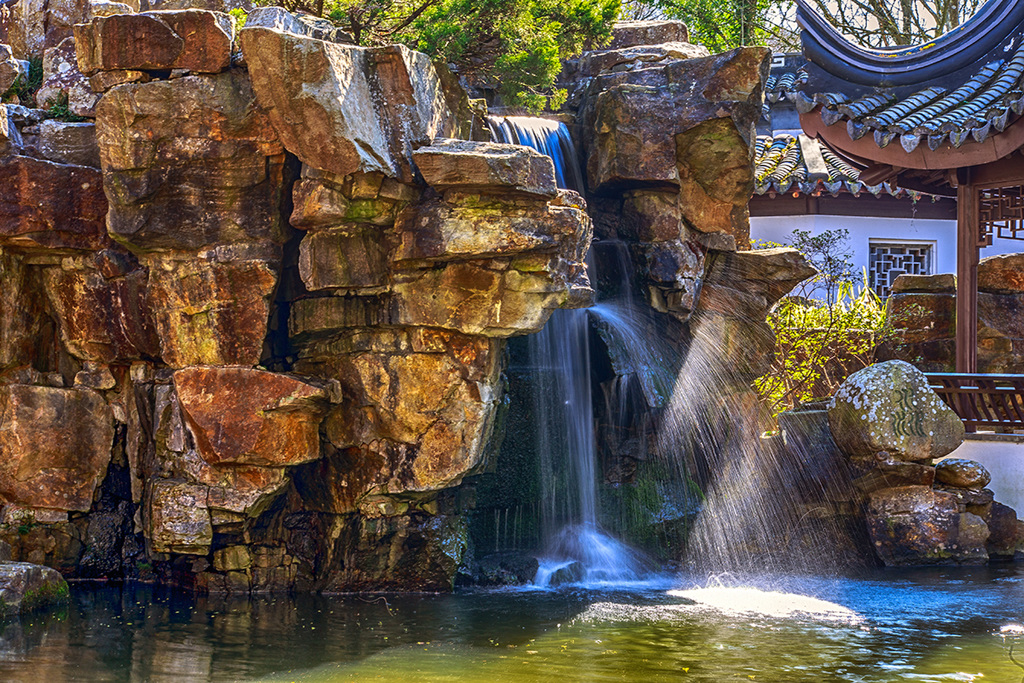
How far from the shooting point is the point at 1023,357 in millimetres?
17094

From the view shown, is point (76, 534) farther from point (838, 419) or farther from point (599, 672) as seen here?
point (838, 419)

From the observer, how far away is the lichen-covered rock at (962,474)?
12.4m

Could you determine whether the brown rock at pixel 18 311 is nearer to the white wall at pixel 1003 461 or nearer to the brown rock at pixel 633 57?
the brown rock at pixel 633 57

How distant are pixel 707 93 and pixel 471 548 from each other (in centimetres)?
597

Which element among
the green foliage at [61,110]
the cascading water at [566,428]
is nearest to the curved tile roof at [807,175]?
the cascading water at [566,428]

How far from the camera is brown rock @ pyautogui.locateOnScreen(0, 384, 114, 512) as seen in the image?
11.3m

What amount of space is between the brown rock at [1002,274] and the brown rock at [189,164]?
11.7 metres

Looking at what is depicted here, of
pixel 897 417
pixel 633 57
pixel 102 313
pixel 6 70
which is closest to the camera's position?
pixel 102 313

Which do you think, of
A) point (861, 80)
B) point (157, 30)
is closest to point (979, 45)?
point (861, 80)

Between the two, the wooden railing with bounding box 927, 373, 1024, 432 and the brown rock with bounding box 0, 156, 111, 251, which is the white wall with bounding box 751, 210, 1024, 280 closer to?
the wooden railing with bounding box 927, 373, 1024, 432

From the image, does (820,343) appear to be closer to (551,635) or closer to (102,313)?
(551,635)

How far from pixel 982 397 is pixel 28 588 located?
10964mm

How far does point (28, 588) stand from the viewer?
32.2 ft

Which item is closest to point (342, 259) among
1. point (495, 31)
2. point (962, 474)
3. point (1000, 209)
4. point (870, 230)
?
point (495, 31)
